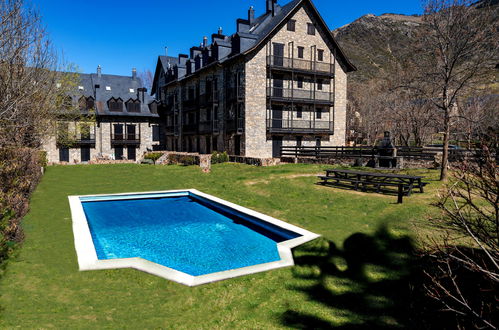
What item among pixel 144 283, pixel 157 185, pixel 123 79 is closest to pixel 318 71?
pixel 157 185

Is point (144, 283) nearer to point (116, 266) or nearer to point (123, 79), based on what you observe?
point (116, 266)

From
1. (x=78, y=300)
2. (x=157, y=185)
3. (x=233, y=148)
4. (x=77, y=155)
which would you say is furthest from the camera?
(x=77, y=155)

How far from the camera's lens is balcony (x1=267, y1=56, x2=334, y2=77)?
1225 inches

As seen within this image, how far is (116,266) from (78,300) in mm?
1376

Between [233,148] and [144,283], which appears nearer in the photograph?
[144,283]

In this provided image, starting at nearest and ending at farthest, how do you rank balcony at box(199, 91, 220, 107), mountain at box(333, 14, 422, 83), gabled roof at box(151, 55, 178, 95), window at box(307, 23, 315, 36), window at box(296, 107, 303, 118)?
window at box(307, 23, 315, 36) → window at box(296, 107, 303, 118) → balcony at box(199, 91, 220, 107) → gabled roof at box(151, 55, 178, 95) → mountain at box(333, 14, 422, 83)

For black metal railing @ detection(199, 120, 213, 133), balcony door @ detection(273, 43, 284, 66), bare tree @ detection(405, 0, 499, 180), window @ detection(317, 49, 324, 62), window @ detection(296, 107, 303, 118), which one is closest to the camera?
bare tree @ detection(405, 0, 499, 180)

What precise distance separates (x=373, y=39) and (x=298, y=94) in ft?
485

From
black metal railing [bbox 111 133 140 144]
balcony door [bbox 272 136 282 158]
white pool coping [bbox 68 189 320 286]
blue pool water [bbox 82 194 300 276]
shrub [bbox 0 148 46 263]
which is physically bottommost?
blue pool water [bbox 82 194 300 276]

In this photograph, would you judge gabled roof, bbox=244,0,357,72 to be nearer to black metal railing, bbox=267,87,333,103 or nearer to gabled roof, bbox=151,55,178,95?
black metal railing, bbox=267,87,333,103

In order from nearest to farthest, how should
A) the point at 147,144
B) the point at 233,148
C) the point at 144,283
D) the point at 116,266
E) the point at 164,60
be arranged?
the point at 144,283, the point at 116,266, the point at 233,148, the point at 147,144, the point at 164,60

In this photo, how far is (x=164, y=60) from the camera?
49.9 metres

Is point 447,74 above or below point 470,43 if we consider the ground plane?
below

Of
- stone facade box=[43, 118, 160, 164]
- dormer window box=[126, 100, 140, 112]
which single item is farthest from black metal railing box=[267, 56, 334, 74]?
dormer window box=[126, 100, 140, 112]
